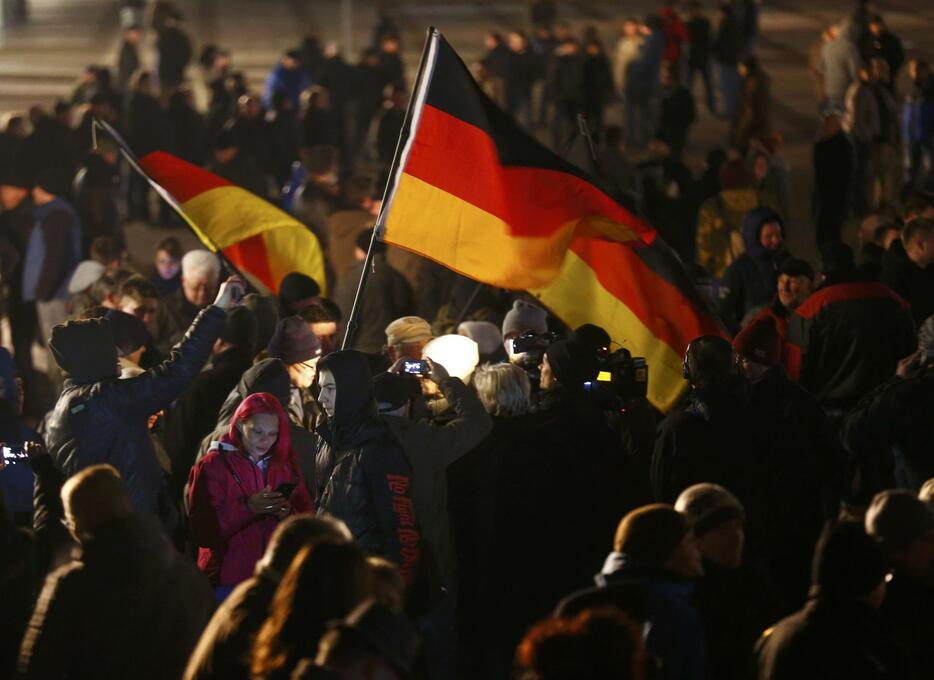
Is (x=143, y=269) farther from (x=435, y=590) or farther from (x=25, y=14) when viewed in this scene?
(x=25, y=14)

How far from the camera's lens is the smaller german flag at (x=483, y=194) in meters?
9.09

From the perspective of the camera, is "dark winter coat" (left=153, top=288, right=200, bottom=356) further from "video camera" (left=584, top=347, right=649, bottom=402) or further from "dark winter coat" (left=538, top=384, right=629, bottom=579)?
"dark winter coat" (left=538, top=384, right=629, bottom=579)

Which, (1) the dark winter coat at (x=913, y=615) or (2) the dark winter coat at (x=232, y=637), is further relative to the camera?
(1) the dark winter coat at (x=913, y=615)

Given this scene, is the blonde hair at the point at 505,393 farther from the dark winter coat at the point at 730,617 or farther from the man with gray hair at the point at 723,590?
the dark winter coat at the point at 730,617

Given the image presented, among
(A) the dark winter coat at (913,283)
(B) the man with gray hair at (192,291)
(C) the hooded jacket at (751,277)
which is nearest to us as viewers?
(A) the dark winter coat at (913,283)

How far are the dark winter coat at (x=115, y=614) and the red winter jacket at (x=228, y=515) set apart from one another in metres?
1.56

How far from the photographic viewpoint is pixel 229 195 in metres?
11.4

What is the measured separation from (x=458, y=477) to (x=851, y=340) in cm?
295

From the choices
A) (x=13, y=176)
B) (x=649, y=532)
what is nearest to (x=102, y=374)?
(x=649, y=532)

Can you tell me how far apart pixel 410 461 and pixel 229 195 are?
389 cm

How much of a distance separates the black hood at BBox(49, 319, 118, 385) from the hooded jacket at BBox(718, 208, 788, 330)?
535 cm

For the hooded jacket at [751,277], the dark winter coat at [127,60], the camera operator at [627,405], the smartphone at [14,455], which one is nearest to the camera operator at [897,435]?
the camera operator at [627,405]

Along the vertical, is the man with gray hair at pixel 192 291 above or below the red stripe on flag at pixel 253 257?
below

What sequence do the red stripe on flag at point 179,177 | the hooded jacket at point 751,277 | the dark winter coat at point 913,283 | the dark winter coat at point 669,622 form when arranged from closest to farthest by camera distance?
the dark winter coat at point 669,622 → the red stripe on flag at point 179,177 → the dark winter coat at point 913,283 → the hooded jacket at point 751,277
